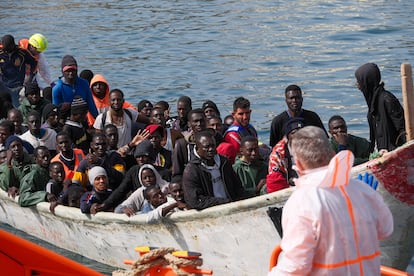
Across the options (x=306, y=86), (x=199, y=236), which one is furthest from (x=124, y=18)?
(x=199, y=236)

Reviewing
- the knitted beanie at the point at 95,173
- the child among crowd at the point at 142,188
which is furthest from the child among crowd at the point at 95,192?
the child among crowd at the point at 142,188

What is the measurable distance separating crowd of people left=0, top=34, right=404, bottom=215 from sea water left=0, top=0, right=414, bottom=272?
4.73 meters

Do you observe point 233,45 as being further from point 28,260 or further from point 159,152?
point 28,260

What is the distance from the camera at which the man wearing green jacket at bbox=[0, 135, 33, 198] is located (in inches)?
393

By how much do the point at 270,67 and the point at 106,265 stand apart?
1085 centimetres

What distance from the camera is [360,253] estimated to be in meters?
4.66

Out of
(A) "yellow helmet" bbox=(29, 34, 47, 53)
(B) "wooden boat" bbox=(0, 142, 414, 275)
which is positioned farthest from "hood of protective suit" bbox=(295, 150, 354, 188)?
(A) "yellow helmet" bbox=(29, 34, 47, 53)

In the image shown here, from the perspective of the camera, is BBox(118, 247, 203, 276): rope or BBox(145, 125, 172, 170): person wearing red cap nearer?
BBox(118, 247, 203, 276): rope

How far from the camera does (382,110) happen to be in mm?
8641

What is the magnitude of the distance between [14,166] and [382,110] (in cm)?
393

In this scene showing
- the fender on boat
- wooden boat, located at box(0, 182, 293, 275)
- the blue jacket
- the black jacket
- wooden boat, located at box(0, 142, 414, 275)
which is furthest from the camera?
the blue jacket

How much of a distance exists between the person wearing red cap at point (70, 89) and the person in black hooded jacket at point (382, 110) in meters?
3.96

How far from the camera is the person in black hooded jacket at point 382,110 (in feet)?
28.2

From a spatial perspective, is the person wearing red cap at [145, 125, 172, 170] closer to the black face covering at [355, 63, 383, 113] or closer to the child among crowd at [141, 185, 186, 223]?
the child among crowd at [141, 185, 186, 223]
